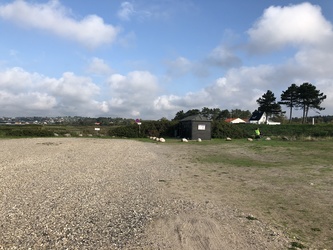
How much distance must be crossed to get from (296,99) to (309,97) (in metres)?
3.51

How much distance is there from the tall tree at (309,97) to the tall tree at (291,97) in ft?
3.44

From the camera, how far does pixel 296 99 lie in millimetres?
71312

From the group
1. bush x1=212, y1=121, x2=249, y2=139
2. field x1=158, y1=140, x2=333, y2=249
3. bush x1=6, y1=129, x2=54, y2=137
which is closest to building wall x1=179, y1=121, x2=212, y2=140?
bush x1=212, y1=121, x2=249, y2=139

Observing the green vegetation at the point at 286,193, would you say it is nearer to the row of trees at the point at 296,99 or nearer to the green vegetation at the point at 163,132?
the green vegetation at the point at 163,132

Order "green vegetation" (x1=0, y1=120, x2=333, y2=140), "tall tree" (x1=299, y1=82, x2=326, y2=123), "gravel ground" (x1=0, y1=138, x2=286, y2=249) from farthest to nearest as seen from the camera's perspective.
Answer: "tall tree" (x1=299, y1=82, x2=326, y2=123)
"green vegetation" (x1=0, y1=120, x2=333, y2=140)
"gravel ground" (x1=0, y1=138, x2=286, y2=249)

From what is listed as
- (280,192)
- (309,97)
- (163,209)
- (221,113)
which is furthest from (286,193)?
(221,113)

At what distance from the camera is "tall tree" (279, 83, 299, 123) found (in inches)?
2758

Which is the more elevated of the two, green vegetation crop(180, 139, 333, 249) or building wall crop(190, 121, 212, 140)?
building wall crop(190, 121, 212, 140)

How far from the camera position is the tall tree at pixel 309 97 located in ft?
220

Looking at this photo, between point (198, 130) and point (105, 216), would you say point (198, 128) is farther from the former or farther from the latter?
point (105, 216)

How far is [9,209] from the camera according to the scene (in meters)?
7.41

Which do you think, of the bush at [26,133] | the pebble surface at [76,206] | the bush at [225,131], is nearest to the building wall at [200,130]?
the bush at [225,131]

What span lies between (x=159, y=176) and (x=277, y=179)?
4577 mm

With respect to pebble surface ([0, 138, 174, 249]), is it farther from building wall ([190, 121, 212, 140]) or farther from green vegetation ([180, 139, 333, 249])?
building wall ([190, 121, 212, 140])
